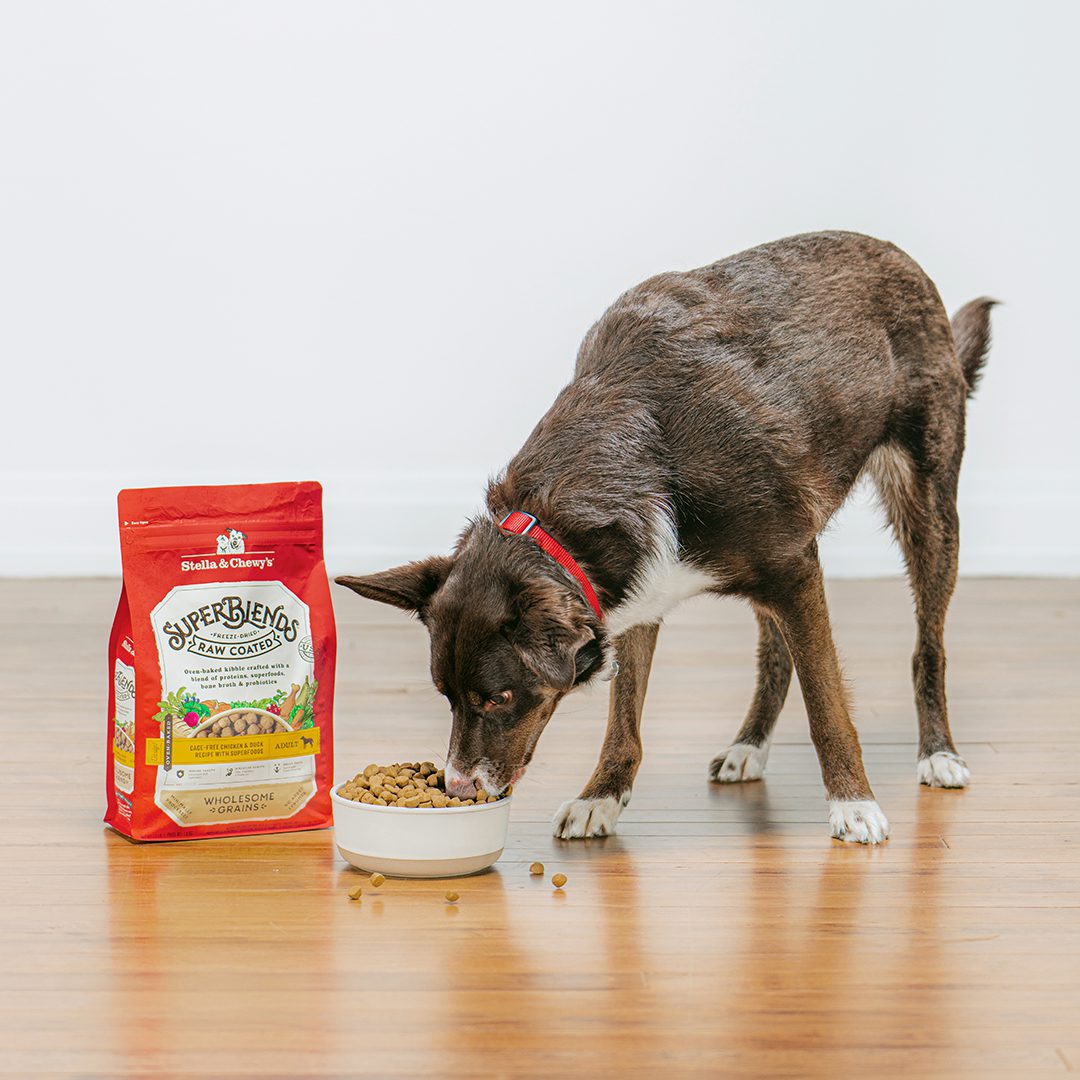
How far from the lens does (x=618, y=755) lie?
2.78 m

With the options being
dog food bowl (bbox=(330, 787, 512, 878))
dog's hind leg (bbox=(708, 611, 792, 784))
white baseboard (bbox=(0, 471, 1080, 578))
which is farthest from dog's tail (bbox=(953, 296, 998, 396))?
white baseboard (bbox=(0, 471, 1080, 578))

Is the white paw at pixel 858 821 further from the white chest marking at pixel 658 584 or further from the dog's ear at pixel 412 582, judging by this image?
the dog's ear at pixel 412 582

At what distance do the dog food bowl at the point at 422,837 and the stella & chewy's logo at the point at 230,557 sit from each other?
0.46m

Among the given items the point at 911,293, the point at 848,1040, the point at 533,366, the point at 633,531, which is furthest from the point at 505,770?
the point at 533,366

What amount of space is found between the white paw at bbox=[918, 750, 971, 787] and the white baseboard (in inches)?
110

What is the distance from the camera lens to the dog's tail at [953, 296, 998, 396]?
341 centimetres

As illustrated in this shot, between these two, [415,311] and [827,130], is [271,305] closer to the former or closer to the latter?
[415,311]

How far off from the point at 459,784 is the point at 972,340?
177 cm

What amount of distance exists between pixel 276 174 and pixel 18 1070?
181 inches

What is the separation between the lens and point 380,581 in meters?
2.41

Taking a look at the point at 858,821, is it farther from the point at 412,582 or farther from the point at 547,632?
the point at 412,582

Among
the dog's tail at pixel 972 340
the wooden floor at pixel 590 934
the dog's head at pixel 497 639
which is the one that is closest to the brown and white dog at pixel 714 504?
the dog's head at pixel 497 639

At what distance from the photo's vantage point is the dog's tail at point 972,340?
3.41 metres

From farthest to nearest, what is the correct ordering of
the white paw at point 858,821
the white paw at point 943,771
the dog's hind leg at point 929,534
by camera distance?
the dog's hind leg at point 929,534 → the white paw at point 943,771 → the white paw at point 858,821
